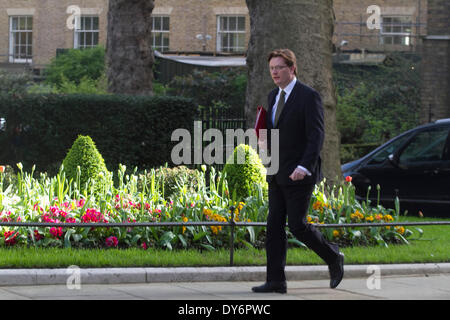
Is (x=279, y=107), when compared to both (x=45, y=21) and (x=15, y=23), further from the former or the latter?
(x=15, y=23)

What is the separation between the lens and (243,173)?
11.0 meters

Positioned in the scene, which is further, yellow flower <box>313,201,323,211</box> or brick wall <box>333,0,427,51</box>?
brick wall <box>333,0,427,51</box>

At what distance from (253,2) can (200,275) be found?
5.49m

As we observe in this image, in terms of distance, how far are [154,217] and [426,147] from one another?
681cm

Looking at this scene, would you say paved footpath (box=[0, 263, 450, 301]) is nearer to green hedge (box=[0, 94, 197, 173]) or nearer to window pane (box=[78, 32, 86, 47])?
green hedge (box=[0, 94, 197, 173])

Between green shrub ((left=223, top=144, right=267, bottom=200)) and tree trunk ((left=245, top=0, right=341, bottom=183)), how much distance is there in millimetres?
1544

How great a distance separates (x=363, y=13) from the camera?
1238 inches

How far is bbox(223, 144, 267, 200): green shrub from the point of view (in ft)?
36.1

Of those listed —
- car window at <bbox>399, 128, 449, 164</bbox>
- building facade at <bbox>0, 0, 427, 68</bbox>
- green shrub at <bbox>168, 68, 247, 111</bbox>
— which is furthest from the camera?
building facade at <bbox>0, 0, 427, 68</bbox>

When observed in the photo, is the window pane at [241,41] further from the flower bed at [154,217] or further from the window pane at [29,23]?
the flower bed at [154,217]

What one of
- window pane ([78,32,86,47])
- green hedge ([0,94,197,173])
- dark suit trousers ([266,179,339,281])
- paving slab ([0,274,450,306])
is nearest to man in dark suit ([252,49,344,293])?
dark suit trousers ([266,179,339,281])

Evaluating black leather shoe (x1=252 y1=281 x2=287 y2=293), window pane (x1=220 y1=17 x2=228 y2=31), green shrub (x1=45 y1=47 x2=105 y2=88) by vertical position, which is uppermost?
window pane (x1=220 y1=17 x2=228 y2=31)

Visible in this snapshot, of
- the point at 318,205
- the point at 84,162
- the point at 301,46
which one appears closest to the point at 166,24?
the point at 301,46

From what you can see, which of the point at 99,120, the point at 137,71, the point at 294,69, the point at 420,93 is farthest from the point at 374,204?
the point at 420,93
